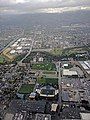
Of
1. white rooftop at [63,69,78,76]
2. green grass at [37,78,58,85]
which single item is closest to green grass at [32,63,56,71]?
white rooftop at [63,69,78,76]

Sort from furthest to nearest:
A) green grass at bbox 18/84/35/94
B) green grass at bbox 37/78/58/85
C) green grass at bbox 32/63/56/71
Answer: green grass at bbox 32/63/56/71, green grass at bbox 37/78/58/85, green grass at bbox 18/84/35/94

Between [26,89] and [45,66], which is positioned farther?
Result: [45,66]

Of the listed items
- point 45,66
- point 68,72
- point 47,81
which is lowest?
point 45,66

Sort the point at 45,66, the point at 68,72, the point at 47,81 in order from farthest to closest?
the point at 45,66, the point at 68,72, the point at 47,81

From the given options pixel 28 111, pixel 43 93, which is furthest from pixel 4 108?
pixel 43 93

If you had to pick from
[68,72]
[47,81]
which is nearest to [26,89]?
[47,81]

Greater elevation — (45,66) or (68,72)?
(68,72)

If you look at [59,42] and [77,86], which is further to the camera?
[59,42]

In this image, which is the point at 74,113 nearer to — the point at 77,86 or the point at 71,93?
the point at 71,93

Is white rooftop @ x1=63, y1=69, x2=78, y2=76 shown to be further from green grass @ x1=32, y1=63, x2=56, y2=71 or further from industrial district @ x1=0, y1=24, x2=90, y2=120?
green grass @ x1=32, y1=63, x2=56, y2=71

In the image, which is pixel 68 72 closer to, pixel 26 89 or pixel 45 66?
pixel 45 66

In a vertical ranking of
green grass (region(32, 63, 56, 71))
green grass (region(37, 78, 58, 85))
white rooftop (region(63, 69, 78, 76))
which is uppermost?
green grass (region(37, 78, 58, 85))
